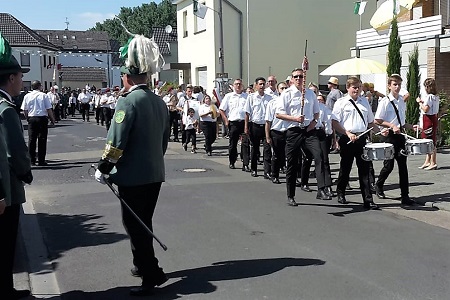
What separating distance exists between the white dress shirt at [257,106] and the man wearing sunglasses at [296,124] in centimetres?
319

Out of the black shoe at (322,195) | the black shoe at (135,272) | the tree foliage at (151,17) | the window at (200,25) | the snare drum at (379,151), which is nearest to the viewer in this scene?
the black shoe at (135,272)

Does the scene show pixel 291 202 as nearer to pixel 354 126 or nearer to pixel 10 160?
pixel 354 126

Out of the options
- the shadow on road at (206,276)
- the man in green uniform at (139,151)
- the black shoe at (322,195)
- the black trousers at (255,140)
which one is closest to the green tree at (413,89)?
the black trousers at (255,140)

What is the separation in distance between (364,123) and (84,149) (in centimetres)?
1156

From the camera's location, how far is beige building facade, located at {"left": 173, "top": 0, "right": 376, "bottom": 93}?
88.2 feet

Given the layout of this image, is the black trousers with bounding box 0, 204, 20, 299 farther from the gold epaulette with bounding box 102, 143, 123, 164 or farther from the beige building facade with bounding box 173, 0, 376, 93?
the beige building facade with bounding box 173, 0, 376, 93

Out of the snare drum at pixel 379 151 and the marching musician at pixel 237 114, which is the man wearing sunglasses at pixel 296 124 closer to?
the snare drum at pixel 379 151

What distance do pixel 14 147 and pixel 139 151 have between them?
103cm

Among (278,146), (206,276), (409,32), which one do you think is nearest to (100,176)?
(206,276)

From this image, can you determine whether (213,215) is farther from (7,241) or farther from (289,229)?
(7,241)

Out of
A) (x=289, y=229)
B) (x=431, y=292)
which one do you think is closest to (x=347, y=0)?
(x=289, y=229)

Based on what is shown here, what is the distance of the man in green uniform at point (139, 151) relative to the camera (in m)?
4.95

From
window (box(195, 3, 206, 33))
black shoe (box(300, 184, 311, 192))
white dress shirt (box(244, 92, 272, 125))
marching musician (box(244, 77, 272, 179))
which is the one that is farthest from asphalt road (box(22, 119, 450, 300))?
window (box(195, 3, 206, 33))

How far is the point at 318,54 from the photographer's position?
1146 inches
